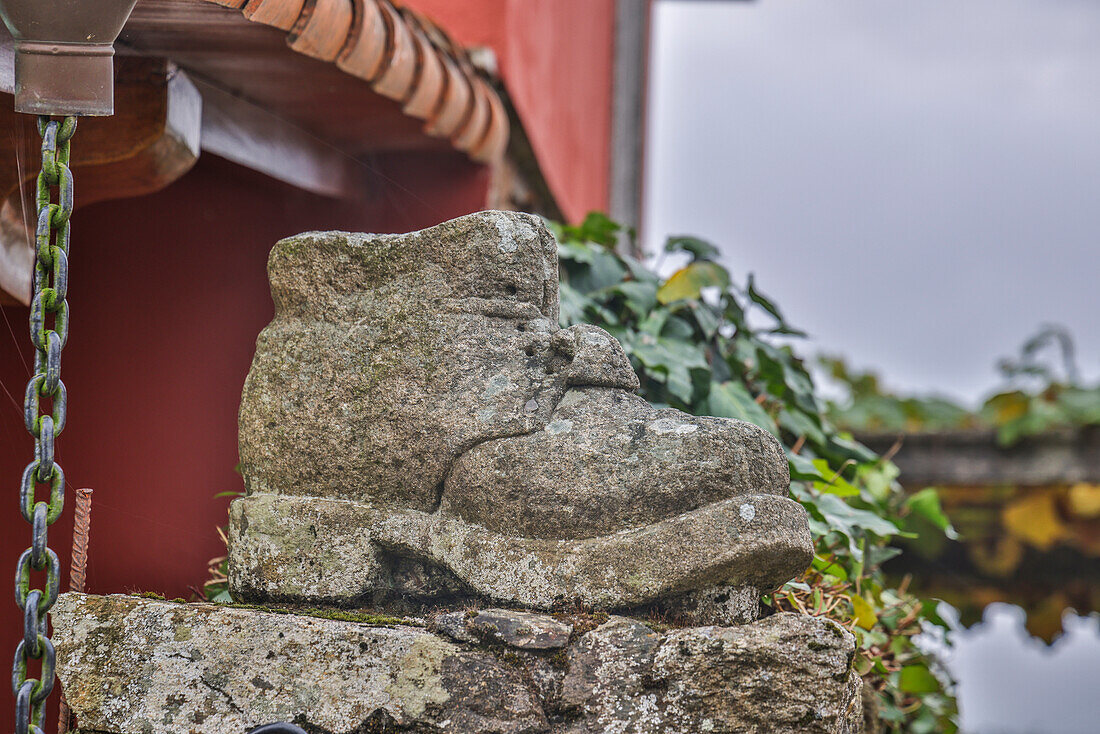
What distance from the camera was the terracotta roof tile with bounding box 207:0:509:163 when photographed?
175 cm

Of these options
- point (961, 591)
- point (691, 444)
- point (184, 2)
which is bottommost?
point (961, 591)

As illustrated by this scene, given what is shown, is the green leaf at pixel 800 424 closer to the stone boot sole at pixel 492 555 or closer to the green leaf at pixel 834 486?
the green leaf at pixel 834 486

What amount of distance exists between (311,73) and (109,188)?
489 mm

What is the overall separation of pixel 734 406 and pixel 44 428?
1.50 metres

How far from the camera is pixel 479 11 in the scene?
3.18 meters

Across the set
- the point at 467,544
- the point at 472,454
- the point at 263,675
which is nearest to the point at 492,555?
the point at 467,544

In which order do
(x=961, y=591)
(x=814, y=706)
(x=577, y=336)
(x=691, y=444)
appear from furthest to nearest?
(x=961, y=591) < (x=577, y=336) < (x=691, y=444) < (x=814, y=706)

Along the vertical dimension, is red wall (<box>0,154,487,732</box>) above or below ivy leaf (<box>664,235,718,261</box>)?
below

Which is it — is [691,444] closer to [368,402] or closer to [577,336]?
[577,336]

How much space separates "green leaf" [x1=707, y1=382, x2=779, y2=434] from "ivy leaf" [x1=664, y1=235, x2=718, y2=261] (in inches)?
20.4

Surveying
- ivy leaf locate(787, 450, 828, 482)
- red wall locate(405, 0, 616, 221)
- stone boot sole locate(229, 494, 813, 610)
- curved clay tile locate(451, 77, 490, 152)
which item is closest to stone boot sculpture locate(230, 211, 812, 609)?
stone boot sole locate(229, 494, 813, 610)

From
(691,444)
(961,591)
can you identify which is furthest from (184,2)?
(961,591)

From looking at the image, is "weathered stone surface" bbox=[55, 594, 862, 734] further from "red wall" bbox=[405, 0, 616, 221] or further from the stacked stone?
"red wall" bbox=[405, 0, 616, 221]

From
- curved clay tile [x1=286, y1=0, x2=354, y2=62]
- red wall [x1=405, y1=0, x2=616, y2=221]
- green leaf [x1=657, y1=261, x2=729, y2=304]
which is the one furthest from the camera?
red wall [x1=405, y1=0, x2=616, y2=221]
